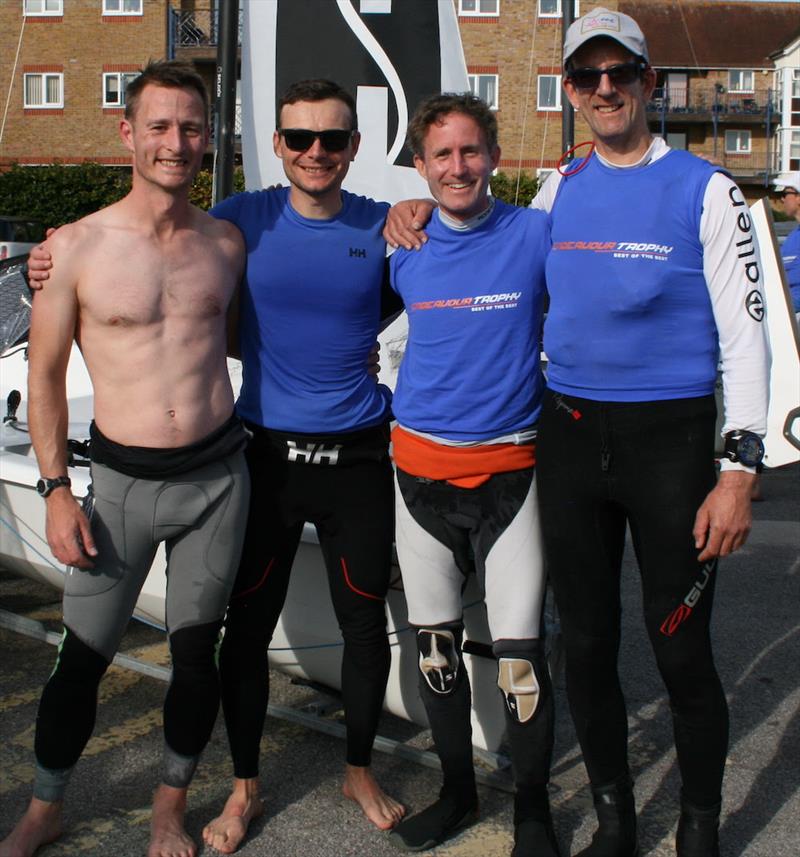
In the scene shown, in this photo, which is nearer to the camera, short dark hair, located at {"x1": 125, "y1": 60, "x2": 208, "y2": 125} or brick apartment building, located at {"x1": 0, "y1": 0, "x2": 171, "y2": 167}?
short dark hair, located at {"x1": 125, "y1": 60, "x2": 208, "y2": 125}

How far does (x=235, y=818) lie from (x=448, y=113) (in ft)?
6.41

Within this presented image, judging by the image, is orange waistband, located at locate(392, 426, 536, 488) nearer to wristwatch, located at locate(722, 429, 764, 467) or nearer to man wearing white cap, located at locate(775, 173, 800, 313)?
wristwatch, located at locate(722, 429, 764, 467)

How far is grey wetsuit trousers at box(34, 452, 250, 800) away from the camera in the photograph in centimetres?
289

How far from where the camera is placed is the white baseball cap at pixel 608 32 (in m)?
2.67

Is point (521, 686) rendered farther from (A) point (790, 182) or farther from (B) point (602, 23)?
(A) point (790, 182)

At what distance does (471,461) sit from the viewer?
2887mm

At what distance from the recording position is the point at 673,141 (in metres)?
45.1

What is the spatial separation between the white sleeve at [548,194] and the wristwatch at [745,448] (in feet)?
2.44

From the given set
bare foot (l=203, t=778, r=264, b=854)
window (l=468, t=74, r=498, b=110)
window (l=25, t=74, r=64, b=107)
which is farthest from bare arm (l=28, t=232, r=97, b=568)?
window (l=25, t=74, r=64, b=107)

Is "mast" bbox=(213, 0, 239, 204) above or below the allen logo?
Result: above

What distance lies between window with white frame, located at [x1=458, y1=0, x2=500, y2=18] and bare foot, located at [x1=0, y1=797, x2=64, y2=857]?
100ft

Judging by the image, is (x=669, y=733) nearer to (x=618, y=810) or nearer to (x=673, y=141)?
(x=618, y=810)

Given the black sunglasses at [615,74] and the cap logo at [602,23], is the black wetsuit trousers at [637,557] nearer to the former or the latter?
the black sunglasses at [615,74]

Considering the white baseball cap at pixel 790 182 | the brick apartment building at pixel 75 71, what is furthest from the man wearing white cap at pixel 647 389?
the brick apartment building at pixel 75 71
